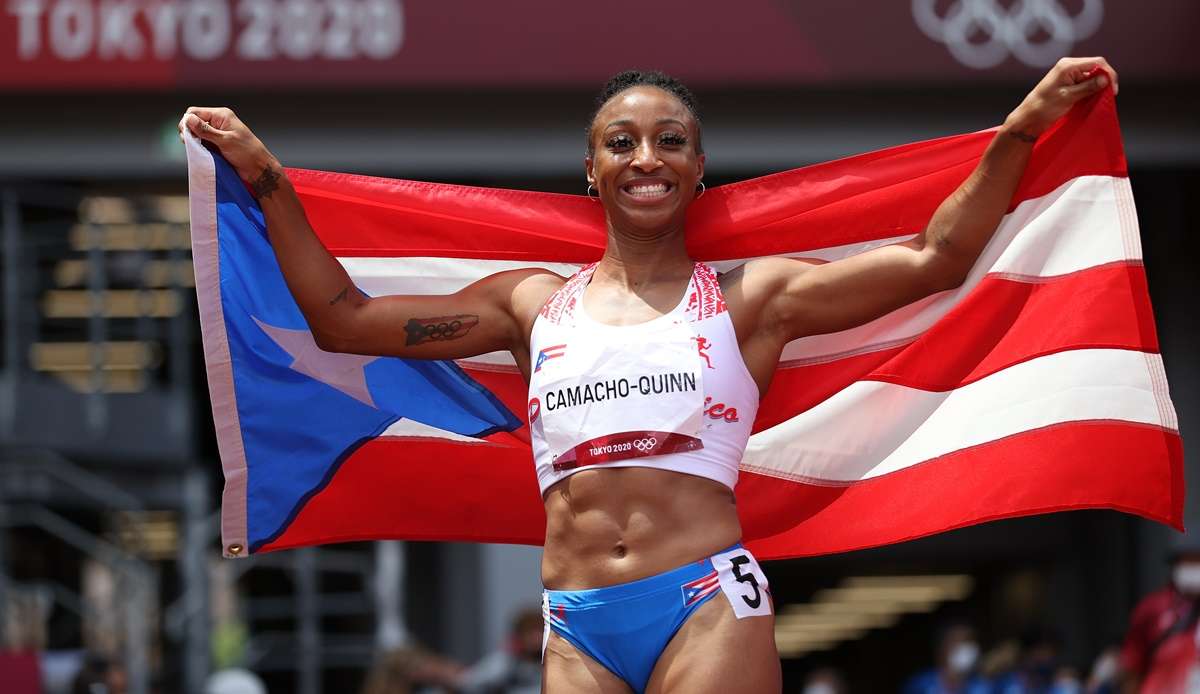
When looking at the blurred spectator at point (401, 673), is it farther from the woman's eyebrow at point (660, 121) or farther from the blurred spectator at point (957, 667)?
the blurred spectator at point (957, 667)

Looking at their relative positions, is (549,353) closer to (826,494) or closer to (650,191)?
(650,191)

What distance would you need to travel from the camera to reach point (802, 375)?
517cm

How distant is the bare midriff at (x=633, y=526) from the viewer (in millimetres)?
4223

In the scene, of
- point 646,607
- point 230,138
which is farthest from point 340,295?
point 646,607

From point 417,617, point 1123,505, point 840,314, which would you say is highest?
point 840,314

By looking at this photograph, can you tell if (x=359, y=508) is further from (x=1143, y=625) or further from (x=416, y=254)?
(x=1143, y=625)

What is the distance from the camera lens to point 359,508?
5.30 meters

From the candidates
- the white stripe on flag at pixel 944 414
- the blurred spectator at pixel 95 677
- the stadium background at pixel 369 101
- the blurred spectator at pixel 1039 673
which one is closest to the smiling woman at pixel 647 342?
the white stripe on flag at pixel 944 414

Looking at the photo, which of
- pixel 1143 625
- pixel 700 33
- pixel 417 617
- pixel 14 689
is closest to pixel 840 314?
pixel 14 689

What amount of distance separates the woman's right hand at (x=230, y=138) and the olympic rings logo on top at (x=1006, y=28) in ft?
25.0

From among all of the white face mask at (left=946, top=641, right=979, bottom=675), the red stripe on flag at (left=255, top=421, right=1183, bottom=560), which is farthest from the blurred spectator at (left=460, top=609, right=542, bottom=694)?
the white face mask at (left=946, top=641, right=979, bottom=675)

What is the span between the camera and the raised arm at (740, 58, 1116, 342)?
4.53 meters

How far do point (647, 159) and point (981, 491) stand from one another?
4.33 ft

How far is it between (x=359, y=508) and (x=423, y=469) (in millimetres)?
219
